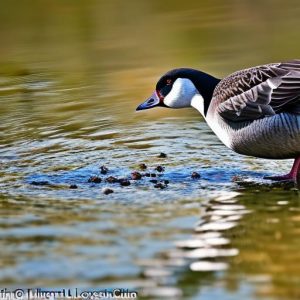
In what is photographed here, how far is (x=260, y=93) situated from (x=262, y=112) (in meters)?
0.23

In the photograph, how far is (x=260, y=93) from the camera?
1072cm

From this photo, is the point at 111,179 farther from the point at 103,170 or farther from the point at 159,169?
the point at 159,169

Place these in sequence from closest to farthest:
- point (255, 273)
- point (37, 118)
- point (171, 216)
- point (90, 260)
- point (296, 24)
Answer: point (255, 273), point (90, 260), point (171, 216), point (37, 118), point (296, 24)

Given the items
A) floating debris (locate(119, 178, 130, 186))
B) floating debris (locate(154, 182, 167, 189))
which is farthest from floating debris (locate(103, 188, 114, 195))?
floating debris (locate(154, 182, 167, 189))

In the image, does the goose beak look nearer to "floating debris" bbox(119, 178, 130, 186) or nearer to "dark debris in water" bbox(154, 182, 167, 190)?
"floating debris" bbox(119, 178, 130, 186)

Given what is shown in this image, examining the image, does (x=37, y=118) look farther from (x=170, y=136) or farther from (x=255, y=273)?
(x=255, y=273)

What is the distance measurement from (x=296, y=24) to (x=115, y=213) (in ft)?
35.7

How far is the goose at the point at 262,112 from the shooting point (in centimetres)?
1044

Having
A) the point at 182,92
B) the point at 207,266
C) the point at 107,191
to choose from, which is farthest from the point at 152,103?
the point at 207,266

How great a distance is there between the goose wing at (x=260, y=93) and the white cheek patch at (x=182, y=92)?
0.68m

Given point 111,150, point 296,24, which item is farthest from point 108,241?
point 296,24

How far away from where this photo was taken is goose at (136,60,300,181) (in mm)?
10438

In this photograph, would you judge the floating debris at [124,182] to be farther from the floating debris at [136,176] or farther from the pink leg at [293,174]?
the pink leg at [293,174]

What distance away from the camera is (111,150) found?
12.0 meters
